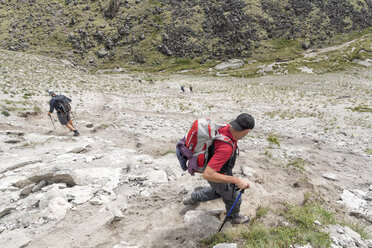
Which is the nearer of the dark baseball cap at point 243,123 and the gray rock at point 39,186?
the dark baseball cap at point 243,123

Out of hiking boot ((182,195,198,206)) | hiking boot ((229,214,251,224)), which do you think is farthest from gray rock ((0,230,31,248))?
hiking boot ((229,214,251,224))

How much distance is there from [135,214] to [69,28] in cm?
13510

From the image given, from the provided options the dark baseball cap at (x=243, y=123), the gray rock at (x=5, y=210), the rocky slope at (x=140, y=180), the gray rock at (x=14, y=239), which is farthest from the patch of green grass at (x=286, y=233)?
the gray rock at (x=5, y=210)

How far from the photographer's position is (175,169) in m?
7.39

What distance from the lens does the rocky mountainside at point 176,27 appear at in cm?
10156

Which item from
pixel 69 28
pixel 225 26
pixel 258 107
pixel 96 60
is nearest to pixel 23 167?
pixel 258 107

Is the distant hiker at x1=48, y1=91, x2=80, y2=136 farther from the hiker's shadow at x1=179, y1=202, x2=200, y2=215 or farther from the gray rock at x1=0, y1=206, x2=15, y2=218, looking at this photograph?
the hiker's shadow at x1=179, y1=202, x2=200, y2=215

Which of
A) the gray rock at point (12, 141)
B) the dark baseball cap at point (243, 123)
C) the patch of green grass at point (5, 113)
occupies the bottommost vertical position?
the gray rock at point (12, 141)

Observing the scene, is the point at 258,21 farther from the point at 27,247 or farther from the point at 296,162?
the point at 27,247

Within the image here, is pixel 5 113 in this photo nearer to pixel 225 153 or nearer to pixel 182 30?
pixel 225 153

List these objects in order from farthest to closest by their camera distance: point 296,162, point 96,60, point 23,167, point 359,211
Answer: point 96,60
point 296,162
point 23,167
point 359,211

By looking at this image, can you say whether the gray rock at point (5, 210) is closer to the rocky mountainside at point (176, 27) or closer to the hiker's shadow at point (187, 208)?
the hiker's shadow at point (187, 208)

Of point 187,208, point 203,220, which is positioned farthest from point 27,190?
point 203,220

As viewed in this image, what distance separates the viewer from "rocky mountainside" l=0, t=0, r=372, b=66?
102 m
